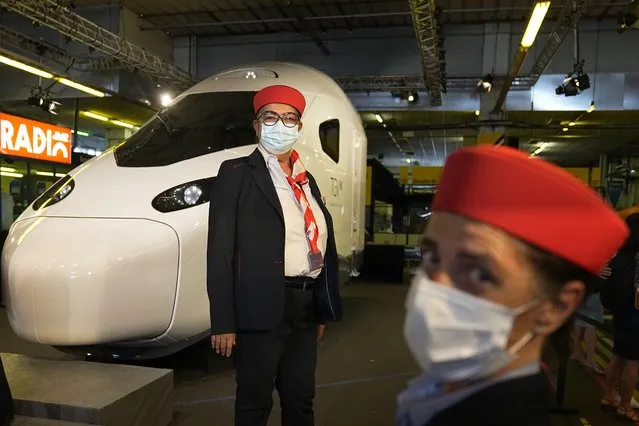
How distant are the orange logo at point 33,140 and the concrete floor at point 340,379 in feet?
10.4

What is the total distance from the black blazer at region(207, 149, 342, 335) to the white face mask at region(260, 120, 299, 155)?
0.26m

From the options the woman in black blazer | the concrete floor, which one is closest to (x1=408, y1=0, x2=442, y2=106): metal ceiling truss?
the concrete floor

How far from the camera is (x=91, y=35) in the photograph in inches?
348

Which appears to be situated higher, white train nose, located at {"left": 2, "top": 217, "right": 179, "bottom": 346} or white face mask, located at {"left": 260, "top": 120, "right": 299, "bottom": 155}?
white face mask, located at {"left": 260, "top": 120, "right": 299, "bottom": 155}

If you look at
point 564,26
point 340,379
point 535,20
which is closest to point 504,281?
point 340,379

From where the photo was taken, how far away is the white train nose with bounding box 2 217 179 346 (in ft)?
11.2

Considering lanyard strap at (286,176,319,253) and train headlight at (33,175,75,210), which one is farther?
train headlight at (33,175,75,210)

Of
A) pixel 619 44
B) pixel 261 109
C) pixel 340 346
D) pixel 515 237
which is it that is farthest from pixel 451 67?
pixel 515 237

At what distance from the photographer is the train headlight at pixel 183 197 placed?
12.4 feet

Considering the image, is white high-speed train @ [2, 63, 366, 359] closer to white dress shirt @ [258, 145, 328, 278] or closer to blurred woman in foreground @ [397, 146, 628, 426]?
white dress shirt @ [258, 145, 328, 278]

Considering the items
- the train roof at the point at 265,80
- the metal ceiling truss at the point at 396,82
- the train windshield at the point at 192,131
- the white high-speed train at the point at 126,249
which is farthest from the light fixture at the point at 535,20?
the metal ceiling truss at the point at 396,82

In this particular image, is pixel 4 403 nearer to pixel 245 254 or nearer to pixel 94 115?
pixel 245 254

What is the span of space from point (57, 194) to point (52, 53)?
323 inches

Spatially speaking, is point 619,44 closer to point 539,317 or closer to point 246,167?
point 246,167
